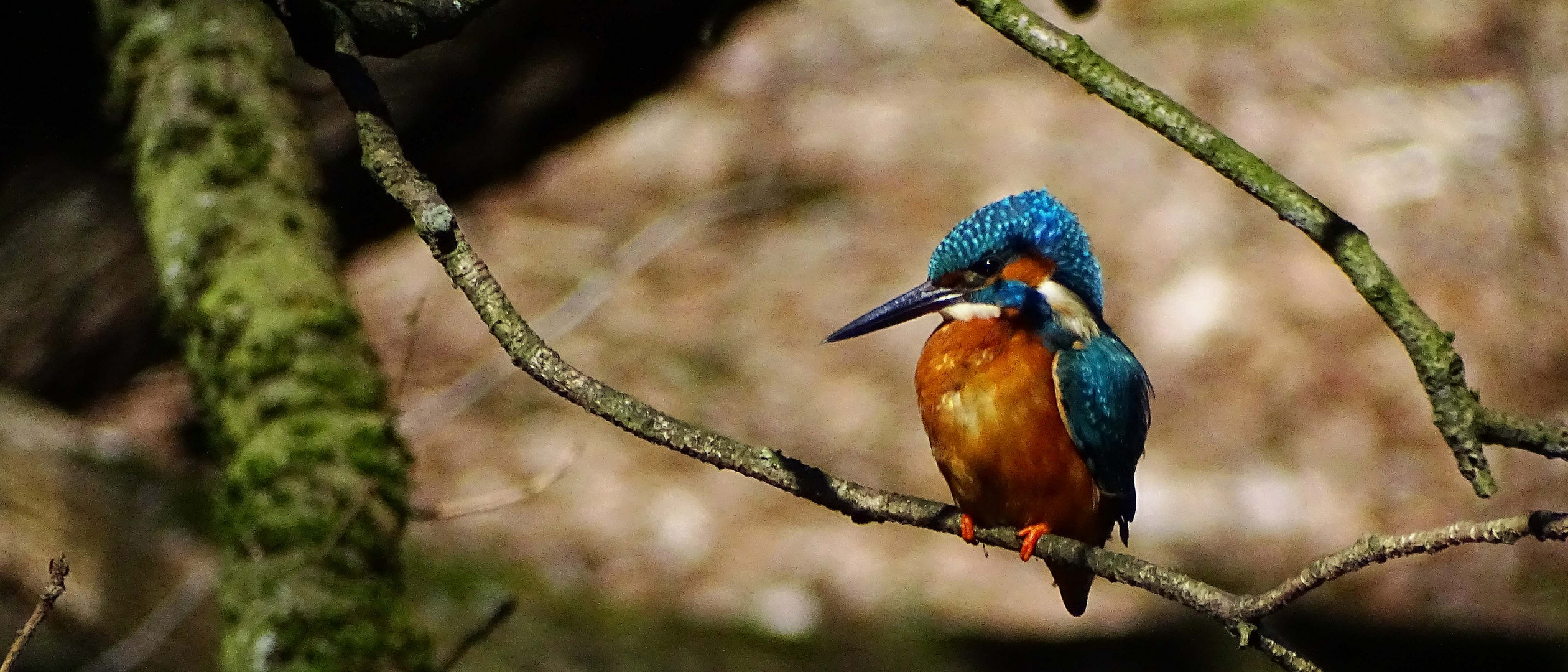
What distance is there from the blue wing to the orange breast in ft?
0.10

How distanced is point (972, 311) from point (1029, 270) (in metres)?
0.20

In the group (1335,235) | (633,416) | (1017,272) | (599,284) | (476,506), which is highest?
(1335,235)

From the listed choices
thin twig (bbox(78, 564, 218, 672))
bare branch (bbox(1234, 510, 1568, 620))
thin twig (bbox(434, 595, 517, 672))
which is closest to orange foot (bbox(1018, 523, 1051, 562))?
bare branch (bbox(1234, 510, 1568, 620))

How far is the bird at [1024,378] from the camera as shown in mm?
2898

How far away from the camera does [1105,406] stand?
2963mm

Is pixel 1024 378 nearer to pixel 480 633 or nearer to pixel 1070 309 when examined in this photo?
pixel 1070 309

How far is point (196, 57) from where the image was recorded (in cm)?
364

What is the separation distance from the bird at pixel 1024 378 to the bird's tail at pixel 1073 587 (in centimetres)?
20

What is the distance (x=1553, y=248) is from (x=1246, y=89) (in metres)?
1.49

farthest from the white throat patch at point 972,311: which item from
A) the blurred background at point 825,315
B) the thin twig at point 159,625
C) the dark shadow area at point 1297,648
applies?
the thin twig at point 159,625

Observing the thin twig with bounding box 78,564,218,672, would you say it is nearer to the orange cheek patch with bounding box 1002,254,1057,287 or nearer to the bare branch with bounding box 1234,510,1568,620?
the orange cheek patch with bounding box 1002,254,1057,287

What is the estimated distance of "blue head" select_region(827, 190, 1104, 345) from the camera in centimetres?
304

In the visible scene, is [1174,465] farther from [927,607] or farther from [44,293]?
[44,293]

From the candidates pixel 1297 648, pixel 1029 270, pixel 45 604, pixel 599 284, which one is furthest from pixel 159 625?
pixel 1297 648
